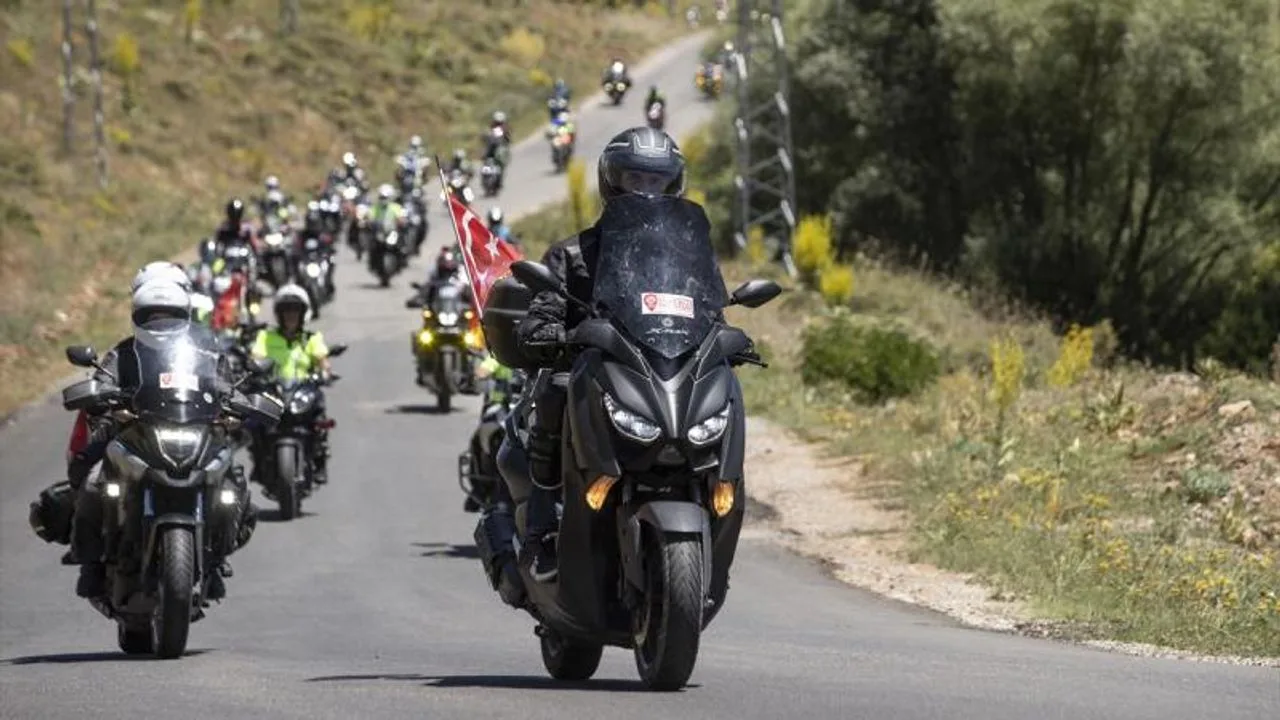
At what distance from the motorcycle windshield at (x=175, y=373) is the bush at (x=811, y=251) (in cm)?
3186

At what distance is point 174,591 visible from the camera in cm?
1145

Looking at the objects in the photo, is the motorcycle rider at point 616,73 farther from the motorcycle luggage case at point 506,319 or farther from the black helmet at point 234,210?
the motorcycle luggage case at point 506,319

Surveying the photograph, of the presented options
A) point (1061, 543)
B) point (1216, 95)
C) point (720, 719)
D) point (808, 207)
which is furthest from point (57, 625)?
point (808, 207)

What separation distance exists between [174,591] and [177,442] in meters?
0.75

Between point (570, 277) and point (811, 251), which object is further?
point (811, 251)

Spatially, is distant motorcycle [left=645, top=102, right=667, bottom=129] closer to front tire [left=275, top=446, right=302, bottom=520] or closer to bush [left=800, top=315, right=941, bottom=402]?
bush [left=800, top=315, right=941, bottom=402]

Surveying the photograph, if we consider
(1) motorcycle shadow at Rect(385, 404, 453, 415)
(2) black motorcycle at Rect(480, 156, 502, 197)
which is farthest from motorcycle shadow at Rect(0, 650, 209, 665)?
(2) black motorcycle at Rect(480, 156, 502, 197)

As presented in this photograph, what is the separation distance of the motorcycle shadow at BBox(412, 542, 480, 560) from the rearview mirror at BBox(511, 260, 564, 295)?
9.94m

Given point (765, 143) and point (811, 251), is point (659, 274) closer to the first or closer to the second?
point (811, 251)

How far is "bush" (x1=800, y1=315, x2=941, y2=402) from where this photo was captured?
99.9 feet

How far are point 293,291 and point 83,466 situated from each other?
397 inches

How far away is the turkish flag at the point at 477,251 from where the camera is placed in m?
12.4

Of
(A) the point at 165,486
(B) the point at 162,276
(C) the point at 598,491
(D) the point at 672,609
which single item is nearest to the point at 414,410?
(B) the point at 162,276

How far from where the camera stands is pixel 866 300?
42.9 metres
